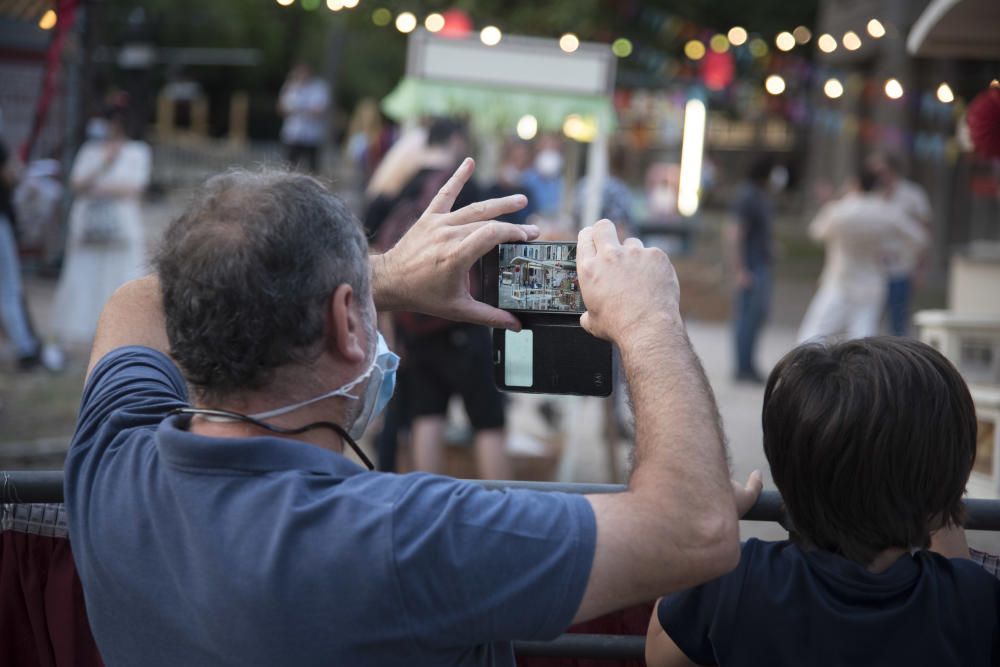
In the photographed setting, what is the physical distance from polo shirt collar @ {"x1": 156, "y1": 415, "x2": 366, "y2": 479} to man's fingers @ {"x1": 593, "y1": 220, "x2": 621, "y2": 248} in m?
0.48

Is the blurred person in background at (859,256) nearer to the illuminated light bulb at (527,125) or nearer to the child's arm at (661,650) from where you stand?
the illuminated light bulb at (527,125)

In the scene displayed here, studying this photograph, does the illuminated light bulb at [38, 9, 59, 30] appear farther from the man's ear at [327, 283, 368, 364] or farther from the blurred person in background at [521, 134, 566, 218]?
the man's ear at [327, 283, 368, 364]

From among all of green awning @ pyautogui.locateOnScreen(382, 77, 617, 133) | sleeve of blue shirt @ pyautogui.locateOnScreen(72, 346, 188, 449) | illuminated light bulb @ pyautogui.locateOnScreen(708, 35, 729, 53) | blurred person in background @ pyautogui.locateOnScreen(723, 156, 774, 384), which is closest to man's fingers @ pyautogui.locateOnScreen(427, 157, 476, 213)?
sleeve of blue shirt @ pyautogui.locateOnScreen(72, 346, 188, 449)

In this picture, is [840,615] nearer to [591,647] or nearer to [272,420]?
[591,647]

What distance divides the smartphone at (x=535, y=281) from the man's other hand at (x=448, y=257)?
0.02 meters

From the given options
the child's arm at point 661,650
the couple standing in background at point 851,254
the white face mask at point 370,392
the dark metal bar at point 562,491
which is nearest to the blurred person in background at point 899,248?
the couple standing in background at point 851,254

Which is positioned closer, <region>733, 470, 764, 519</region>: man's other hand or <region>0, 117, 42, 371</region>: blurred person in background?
<region>733, 470, 764, 519</region>: man's other hand

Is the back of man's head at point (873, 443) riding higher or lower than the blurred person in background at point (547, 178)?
lower

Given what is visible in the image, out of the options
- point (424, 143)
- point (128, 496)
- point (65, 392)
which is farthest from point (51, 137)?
point (128, 496)

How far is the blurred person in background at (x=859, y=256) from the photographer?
8.88 metres

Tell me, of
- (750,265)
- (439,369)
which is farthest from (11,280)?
(750,265)

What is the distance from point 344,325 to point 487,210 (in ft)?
1.58

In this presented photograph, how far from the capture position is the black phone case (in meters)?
1.83

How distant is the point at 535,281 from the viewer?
1.85 m
